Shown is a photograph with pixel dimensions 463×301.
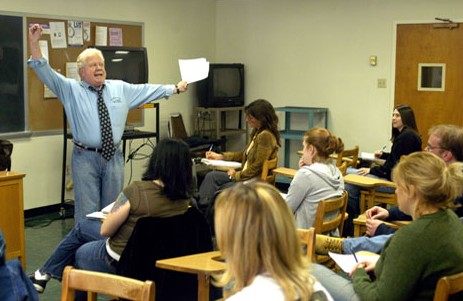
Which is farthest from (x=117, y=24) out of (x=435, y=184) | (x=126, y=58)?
(x=435, y=184)

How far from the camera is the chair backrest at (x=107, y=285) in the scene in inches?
82.3

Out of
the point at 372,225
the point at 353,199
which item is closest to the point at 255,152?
the point at 353,199

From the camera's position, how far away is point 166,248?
9.61 ft

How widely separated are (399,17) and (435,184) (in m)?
5.15

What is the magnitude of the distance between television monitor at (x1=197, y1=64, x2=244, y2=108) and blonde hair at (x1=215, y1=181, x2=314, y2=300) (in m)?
6.48

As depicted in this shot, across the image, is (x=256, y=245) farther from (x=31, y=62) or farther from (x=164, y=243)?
(x=31, y=62)

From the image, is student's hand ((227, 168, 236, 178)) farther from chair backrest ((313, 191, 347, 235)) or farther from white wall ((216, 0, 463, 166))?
white wall ((216, 0, 463, 166))

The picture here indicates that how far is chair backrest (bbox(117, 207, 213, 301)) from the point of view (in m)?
2.88

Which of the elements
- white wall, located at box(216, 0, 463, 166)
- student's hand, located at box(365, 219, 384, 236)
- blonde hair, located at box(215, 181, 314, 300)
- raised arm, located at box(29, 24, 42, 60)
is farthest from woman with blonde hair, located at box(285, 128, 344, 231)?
white wall, located at box(216, 0, 463, 166)

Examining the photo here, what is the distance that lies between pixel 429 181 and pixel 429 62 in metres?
4.98

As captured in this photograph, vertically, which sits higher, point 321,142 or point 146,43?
point 146,43

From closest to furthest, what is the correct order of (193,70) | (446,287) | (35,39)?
(446,287), (35,39), (193,70)

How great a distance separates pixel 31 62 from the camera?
428 cm

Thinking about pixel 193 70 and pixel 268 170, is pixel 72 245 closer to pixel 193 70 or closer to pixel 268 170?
pixel 193 70
